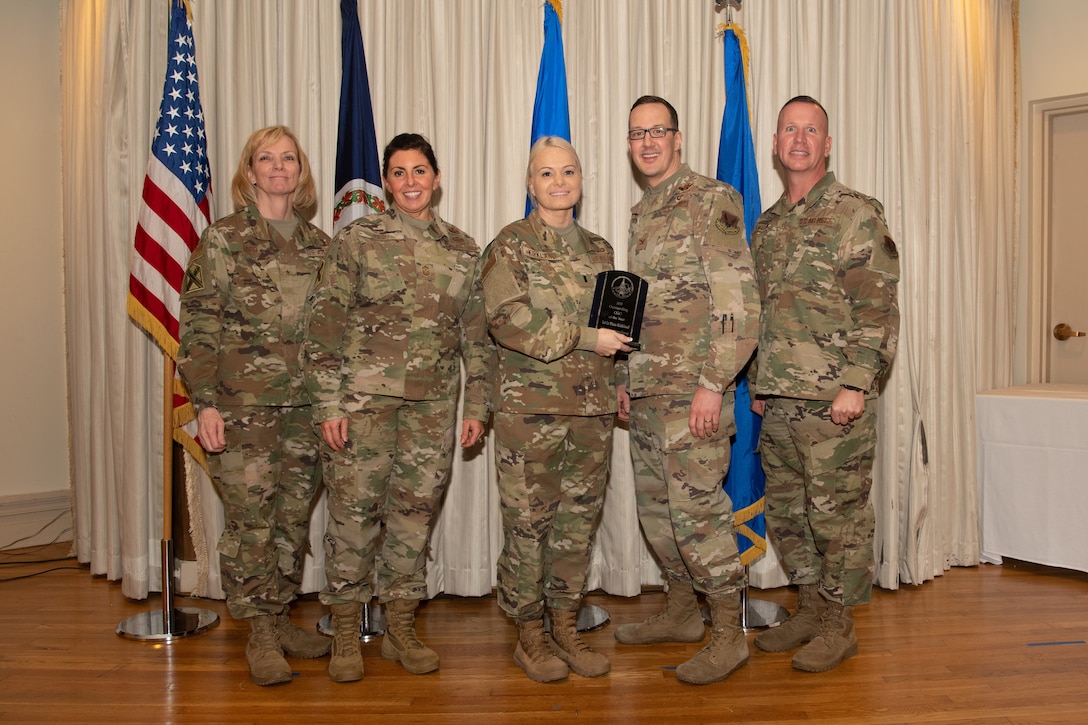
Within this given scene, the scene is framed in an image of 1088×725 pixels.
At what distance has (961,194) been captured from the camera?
411 centimetres

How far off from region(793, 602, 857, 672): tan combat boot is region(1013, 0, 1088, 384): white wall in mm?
2654

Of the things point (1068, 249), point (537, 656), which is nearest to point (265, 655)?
point (537, 656)

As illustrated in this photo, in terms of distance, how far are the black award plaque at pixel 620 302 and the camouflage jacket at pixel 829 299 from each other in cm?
61

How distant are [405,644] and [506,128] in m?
2.30

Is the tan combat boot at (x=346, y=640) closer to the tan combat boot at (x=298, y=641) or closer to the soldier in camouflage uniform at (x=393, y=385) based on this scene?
the soldier in camouflage uniform at (x=393, y=385)

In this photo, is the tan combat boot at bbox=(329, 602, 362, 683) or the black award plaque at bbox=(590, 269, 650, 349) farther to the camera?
the tan combat boot at bbox=(329, 602, 362, 683)

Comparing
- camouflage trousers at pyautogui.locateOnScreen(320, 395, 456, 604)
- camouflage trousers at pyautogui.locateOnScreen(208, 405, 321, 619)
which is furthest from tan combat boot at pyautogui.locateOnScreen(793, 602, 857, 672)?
camouflage trousers at pyautogui.locateOnScreen(208, 405, 321, 619)

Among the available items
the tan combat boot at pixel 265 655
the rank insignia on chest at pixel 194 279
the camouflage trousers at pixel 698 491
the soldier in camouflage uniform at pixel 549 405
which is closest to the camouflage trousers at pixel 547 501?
the soldier in camouflage uniform at pixel 549 405

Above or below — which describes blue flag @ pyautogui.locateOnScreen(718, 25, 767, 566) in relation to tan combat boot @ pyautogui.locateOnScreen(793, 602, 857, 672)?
above

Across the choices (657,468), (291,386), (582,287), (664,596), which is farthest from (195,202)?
(664,596)

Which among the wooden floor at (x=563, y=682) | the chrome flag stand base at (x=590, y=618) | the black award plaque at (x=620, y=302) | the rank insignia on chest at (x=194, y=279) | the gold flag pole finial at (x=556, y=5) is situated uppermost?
the gold flag pole finial at (x=556, y=5)

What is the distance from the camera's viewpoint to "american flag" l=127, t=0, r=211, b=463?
10.8ft

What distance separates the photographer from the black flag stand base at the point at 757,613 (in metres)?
3.31

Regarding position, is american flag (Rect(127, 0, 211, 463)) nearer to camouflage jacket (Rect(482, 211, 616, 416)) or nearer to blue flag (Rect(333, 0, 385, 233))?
blue flag (Rect(333, 0, 385, 233))
